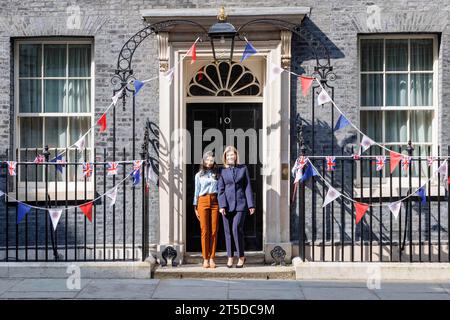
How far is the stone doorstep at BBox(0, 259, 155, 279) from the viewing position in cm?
1055

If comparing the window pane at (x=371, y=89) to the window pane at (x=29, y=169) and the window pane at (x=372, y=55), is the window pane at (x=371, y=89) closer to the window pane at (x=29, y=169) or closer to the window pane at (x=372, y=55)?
the window pane at (x=372, y=55)

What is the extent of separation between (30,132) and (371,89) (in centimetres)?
537

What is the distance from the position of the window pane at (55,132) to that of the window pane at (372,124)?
467 centimetres

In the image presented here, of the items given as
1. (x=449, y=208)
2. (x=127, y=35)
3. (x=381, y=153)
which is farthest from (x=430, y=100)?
(x=127, y=35)

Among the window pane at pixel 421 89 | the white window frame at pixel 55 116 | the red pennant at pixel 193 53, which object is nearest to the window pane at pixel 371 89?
the window pane at pixel 421 89

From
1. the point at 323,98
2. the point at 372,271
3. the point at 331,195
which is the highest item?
the point at 323,98

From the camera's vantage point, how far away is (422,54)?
11883 millimetres

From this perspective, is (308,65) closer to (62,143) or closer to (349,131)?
(349,131)

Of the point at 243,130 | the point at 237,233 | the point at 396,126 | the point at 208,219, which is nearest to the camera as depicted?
the point at 237,233

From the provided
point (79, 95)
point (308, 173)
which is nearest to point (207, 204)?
point (308, 173)

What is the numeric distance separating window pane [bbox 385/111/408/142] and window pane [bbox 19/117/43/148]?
5.43m

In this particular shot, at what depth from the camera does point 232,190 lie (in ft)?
36.4

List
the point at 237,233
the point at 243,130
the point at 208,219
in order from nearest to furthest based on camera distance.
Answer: the point at 237,233 → the point at 208,219 → the point at 243,130

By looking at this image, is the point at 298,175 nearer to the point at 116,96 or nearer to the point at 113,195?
the point at 113,195
